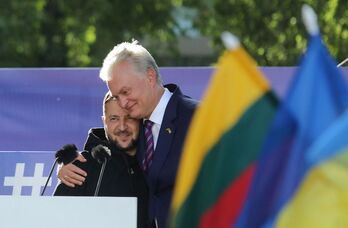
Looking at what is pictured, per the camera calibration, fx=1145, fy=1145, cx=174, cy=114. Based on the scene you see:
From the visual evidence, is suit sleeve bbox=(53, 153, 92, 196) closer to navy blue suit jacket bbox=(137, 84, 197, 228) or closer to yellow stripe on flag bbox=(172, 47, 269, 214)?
navy blue suit jacket bbox=(137, 84, 197, 228)

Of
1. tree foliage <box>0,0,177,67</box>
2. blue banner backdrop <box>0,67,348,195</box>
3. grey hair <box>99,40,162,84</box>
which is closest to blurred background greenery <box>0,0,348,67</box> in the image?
tree foliage <box>0,0,177,67</box>

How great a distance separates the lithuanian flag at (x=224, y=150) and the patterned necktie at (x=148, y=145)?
1.99 metres

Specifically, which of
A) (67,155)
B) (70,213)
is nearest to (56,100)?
(67,155)

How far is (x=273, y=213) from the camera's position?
3191 mm

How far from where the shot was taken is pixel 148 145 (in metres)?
5.23

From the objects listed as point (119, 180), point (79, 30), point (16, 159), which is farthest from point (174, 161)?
point (79, 30)

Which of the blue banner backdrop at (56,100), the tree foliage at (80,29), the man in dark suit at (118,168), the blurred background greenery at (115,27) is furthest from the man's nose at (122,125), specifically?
the tree foliage at (80,29)

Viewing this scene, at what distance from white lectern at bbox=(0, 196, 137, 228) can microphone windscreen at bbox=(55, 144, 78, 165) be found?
0.76 meters

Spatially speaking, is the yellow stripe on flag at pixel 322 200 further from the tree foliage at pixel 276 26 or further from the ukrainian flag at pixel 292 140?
the tree foliage at pixel 276 26

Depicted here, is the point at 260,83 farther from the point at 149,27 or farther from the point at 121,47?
the point at 149,27

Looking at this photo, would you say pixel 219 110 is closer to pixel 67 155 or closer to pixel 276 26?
pixel 67 155

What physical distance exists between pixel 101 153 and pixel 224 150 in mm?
2069

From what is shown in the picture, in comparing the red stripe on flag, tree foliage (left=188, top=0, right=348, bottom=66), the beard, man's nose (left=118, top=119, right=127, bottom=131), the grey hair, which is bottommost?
the red stripe on flag

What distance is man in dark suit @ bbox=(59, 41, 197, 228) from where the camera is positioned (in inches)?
201
